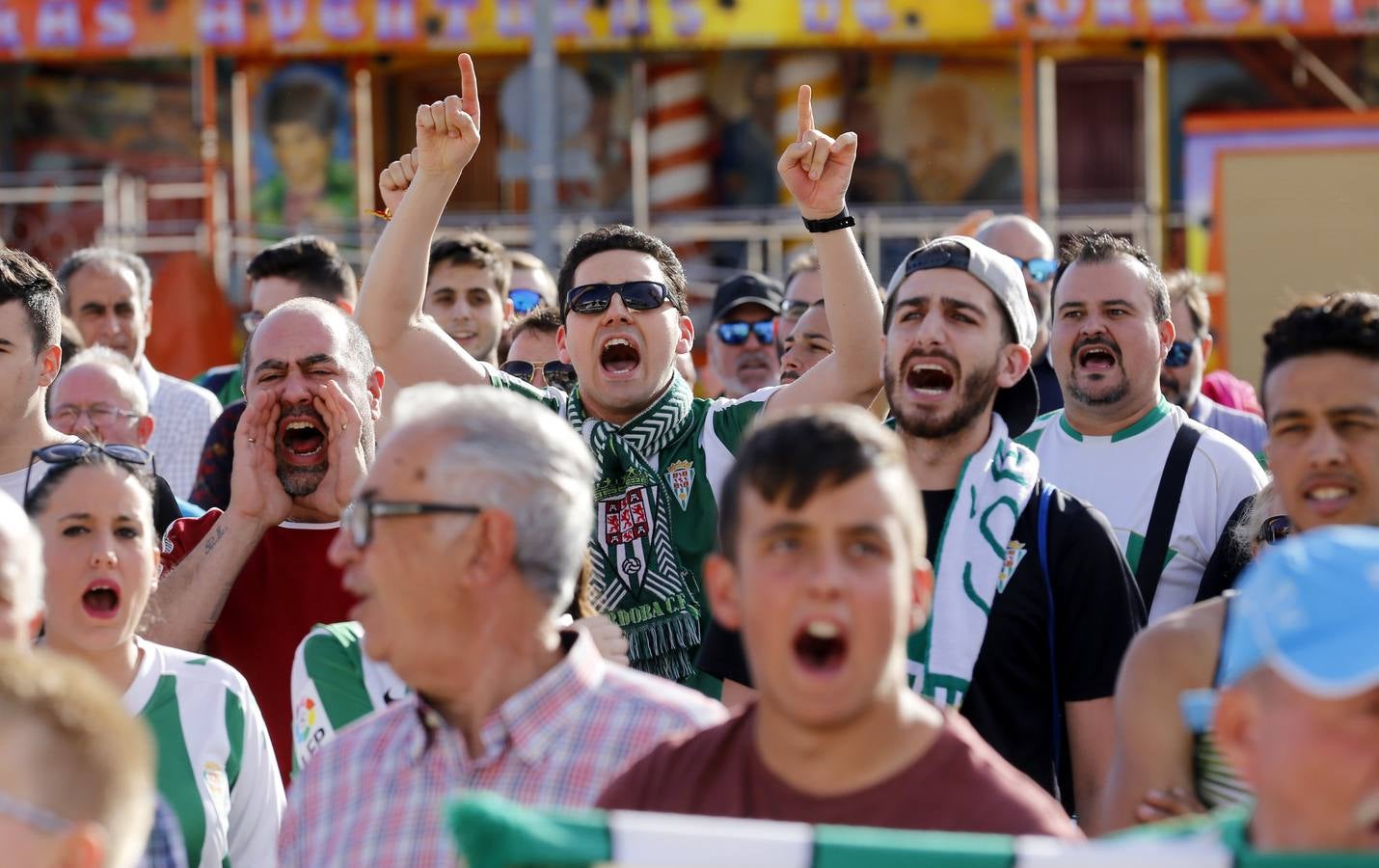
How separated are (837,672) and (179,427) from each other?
185 inches

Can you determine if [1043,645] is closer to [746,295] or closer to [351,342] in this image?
[351,342]

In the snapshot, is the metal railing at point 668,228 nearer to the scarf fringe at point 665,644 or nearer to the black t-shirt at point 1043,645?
the scarf fringe at point 665,644

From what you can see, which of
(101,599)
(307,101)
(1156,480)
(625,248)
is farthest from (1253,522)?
(307,101)

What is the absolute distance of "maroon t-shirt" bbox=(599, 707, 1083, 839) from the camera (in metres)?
2.50

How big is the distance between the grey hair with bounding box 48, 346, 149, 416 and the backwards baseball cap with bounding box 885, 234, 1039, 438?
2.69 m

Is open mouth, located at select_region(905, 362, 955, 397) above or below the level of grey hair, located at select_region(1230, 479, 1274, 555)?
above

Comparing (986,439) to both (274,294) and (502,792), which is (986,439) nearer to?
(502,792)

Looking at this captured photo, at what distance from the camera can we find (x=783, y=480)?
2607mm

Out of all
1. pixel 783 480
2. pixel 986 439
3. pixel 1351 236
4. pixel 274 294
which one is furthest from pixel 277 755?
pixel 1351 236

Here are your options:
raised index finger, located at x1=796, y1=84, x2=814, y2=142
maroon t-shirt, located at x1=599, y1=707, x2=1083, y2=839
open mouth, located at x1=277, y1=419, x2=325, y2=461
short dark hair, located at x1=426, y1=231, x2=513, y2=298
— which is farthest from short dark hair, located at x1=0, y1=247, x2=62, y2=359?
maroon t-shirt, located at x1=599, y1=707, x2=1083, y2=839

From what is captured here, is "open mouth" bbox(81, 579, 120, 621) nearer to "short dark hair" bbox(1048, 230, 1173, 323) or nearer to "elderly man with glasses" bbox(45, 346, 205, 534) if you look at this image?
"elderly man with glasses" bbox(45, 346, 205, 534)

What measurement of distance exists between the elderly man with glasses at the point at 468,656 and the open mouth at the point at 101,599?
895 mm

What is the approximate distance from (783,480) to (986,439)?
1.64 m

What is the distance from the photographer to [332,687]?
358cm
